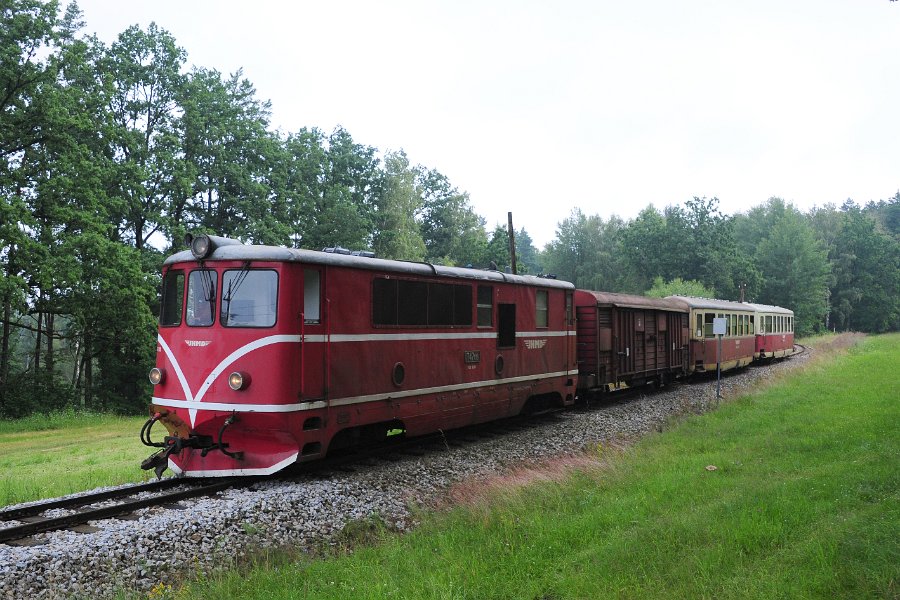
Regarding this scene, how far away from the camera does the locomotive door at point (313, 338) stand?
8.98 m

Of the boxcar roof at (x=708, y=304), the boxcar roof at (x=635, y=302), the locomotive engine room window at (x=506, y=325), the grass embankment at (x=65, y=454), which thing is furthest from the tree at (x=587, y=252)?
the locomotive engine room window at (x=506, y=325)

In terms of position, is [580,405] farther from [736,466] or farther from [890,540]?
[890,540]

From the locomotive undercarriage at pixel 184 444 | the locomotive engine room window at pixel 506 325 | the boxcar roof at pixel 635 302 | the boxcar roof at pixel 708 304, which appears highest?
the boxcar roof at pixel 708 304

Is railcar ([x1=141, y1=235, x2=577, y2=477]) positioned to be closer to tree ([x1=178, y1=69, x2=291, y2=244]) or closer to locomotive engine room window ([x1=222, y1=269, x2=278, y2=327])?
locomotive engine room window ([x1=222, y1=269, x2=278, y2=327])

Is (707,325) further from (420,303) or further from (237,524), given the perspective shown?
(237,524)

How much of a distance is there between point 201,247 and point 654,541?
6812mm

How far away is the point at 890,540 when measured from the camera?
221 inches

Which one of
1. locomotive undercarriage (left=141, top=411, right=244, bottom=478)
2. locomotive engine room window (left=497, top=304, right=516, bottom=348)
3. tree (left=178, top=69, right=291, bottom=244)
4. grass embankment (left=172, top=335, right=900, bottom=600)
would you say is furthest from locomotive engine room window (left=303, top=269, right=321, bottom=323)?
tree (left=178, top=69, right=291, bottom=244)

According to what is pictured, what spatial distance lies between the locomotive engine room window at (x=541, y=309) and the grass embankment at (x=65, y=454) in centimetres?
832

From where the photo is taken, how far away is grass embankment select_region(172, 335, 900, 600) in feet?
17.8

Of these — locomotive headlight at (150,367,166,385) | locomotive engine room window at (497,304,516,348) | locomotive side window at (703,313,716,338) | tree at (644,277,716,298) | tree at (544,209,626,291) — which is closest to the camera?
locomotive headlight at (150,367,166,385)

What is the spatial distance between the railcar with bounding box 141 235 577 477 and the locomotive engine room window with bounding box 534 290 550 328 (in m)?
3.77

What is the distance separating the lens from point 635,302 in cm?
1980

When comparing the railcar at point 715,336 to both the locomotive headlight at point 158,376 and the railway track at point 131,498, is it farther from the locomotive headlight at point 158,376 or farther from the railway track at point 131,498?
the locomotive headlight at point 158,376
